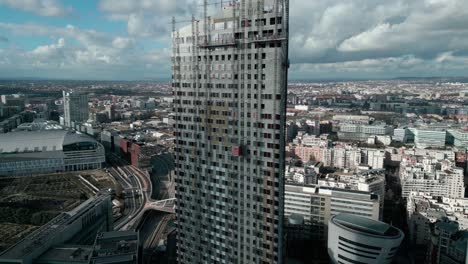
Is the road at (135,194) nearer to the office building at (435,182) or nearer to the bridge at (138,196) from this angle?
the bridge at (138,196)

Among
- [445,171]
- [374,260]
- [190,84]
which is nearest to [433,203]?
[445,171]

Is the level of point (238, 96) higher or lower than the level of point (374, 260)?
higher

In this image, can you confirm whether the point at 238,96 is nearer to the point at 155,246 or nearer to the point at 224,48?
the point at 224,48

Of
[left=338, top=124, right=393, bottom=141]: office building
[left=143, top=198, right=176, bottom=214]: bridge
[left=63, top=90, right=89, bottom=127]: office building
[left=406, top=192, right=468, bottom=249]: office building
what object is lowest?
[left=143, top=198, right=176, bottom=214]: bridge

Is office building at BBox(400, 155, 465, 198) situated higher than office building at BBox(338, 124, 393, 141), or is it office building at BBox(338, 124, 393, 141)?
office building at BBox(338, 124, 393, 141)

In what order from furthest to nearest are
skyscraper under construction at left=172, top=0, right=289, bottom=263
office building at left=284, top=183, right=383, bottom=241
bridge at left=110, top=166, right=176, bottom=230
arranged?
bridge at left=110, top=166, right=176, bottom=230 → office building at left=284, top=183, right=383, bottom=241 → skyscraper under construction at left=172, top=0, right=289, bottom=263

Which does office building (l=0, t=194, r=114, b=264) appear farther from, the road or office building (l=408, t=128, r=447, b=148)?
office building (l=408, t=128, r=447, b=148)

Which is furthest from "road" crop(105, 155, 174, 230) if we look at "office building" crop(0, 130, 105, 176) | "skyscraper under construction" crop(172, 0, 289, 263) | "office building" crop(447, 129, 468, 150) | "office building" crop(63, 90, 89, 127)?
"office building" crop(447, 129, 468, 150)
